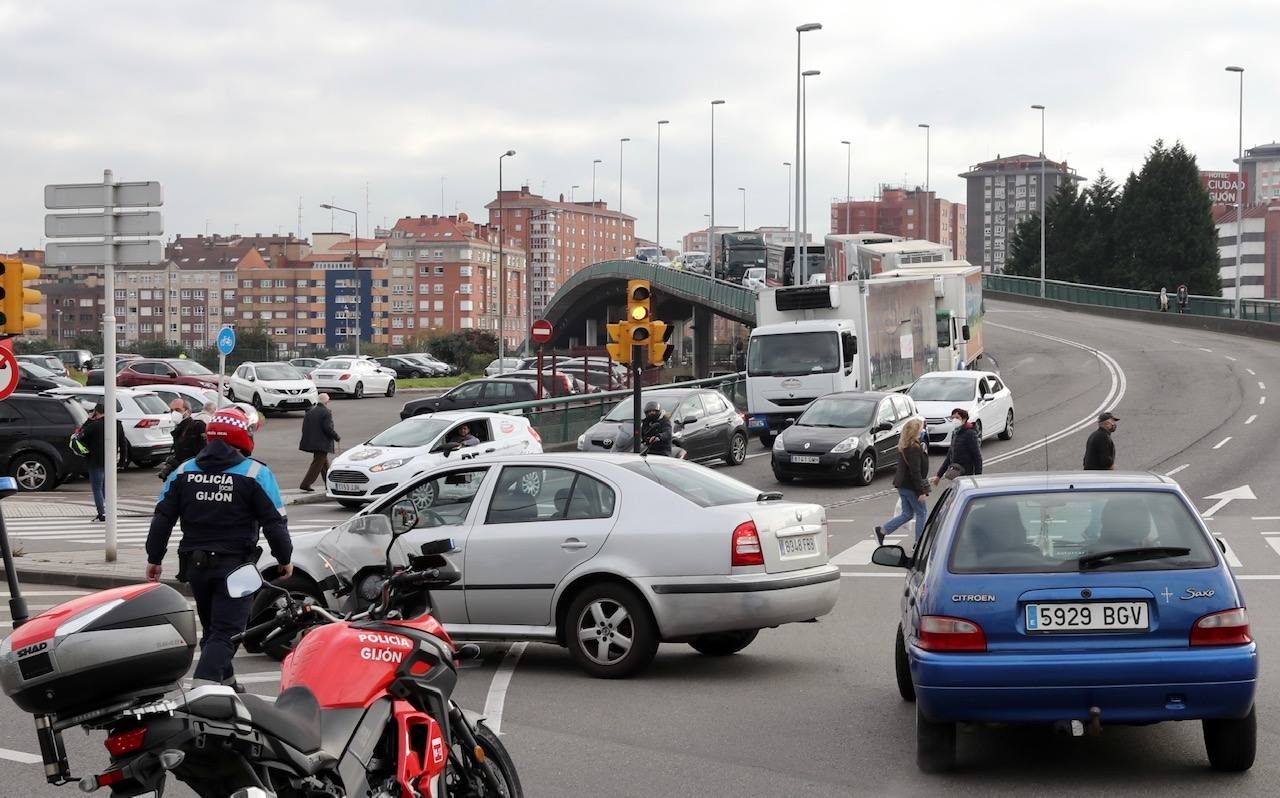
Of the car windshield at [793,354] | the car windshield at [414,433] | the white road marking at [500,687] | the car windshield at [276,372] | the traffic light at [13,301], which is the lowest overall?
the white road marking at [500,687]

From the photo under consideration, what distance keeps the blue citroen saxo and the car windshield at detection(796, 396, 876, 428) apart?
19.3 meters

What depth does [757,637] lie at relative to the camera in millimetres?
11172

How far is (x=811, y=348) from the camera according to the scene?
1238 inches

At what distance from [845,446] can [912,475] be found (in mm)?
8086

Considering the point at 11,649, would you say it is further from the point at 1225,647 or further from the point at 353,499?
Result: the point at 353,499

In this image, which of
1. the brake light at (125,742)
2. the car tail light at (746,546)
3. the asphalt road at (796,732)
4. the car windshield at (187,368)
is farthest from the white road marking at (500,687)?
the car windshield at (187,368)

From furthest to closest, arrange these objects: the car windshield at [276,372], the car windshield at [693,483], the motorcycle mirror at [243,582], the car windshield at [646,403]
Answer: the car windshield at [276,372], the car windshield at [646,403], the car windshield at [693,483], the motorcycle mirror at [243,582]

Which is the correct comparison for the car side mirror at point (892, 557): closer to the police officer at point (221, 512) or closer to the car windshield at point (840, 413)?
the police officer at point (221, 512)

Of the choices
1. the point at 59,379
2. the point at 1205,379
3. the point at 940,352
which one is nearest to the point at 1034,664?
the point at 940,352

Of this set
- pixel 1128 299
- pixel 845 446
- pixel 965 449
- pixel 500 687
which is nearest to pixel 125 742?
pixel 500 687

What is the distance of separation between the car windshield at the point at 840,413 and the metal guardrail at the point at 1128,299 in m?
37.5

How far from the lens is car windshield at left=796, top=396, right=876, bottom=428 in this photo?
86.6ft

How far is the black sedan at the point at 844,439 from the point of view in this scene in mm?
25375

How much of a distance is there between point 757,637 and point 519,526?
2.44 metres
